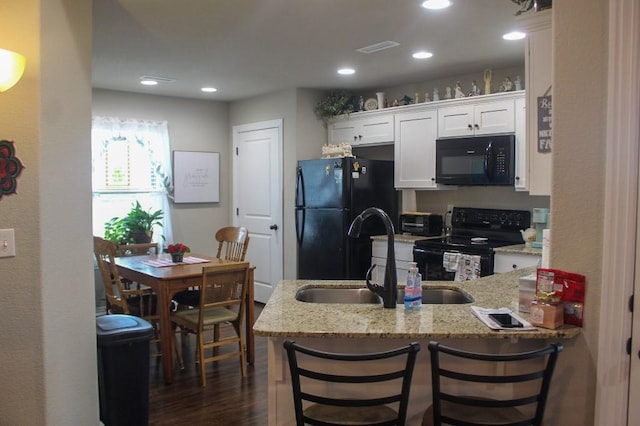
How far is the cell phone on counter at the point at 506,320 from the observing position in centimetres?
182

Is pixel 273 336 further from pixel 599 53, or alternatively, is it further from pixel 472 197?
pixel 472 197

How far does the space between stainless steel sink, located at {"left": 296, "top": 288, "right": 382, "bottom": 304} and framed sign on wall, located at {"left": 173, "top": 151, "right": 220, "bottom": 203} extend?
4043mm

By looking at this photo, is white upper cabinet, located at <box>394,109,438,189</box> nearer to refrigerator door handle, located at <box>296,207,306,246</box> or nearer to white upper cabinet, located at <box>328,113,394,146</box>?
white upper cabinet, located at <box>328,113,394,146</box>

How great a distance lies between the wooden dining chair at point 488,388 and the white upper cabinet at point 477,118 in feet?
8.98

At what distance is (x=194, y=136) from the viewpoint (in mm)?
6305

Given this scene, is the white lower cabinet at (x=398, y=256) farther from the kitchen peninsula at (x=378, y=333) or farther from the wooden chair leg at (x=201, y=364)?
the kitchen peninsula at (x=378, y=333)

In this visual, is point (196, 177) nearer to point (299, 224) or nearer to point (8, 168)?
point (299, 224)

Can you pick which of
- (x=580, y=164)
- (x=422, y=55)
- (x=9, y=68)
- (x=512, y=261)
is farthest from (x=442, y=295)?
(x=422, y=55)

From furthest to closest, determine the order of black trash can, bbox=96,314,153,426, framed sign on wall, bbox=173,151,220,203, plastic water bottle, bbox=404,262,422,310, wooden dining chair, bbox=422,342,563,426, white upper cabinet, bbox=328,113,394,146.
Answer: framed sign on wall, bbox=173,151,220,203 < white upper cabinet, bbox=328,113,394,146 < black trash can, bbox=96,314,153,426 < plastic water bottle, bbox=404,262,422,310 < wooden dining chair, bbox=422,342,563,426

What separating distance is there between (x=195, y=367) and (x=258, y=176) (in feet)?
8.91

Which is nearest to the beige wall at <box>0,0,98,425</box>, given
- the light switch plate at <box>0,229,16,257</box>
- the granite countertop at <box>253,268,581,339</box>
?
the light switch plate at <box>0,229,16,257</box>

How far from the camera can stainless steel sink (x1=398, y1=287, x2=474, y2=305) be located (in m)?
2.45

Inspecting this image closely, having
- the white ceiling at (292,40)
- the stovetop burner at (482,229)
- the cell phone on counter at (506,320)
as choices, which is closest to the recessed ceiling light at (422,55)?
the white ceiling at (292,40)

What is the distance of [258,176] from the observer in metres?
6.11
